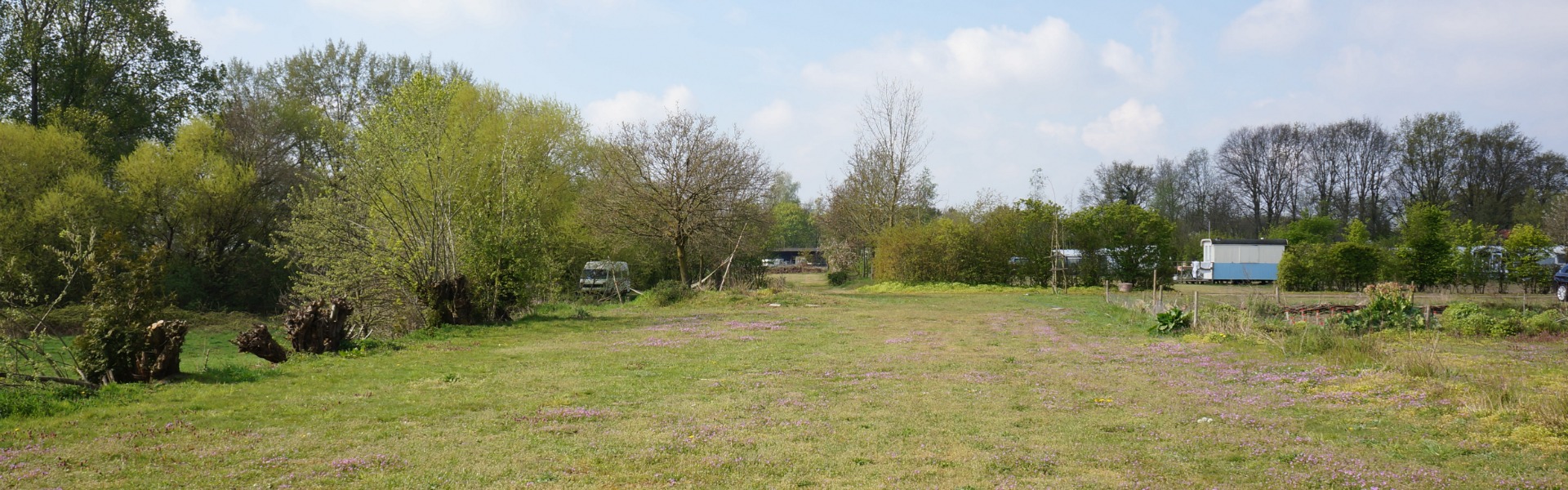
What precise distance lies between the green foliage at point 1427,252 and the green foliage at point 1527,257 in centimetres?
169

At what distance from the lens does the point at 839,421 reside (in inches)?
295

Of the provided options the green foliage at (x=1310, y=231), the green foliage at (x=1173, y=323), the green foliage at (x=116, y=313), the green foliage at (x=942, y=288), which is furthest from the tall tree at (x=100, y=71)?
the green foliage at (x=1310, y=231)

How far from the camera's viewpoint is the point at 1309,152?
60000mm

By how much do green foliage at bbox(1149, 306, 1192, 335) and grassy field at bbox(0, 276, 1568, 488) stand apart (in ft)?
4.68

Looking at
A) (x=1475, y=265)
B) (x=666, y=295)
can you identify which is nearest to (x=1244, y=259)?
(x=1475, y=265)

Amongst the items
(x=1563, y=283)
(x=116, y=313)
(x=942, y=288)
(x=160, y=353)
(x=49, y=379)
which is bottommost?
(x=49, y=379)

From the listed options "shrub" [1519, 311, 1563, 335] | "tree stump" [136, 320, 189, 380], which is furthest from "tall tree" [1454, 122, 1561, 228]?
"tree stump" [136, 320, 189, 380]

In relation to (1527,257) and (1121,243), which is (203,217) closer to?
(1121,243)

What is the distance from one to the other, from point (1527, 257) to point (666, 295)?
29925 millimetres

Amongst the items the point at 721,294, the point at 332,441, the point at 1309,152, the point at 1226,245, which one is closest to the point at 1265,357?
the point at 332,441

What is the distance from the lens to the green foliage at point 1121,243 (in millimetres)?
32844

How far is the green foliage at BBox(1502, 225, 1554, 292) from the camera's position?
98.7ft

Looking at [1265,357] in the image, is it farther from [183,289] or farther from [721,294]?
[183,289]

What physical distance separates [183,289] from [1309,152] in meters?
65.2
